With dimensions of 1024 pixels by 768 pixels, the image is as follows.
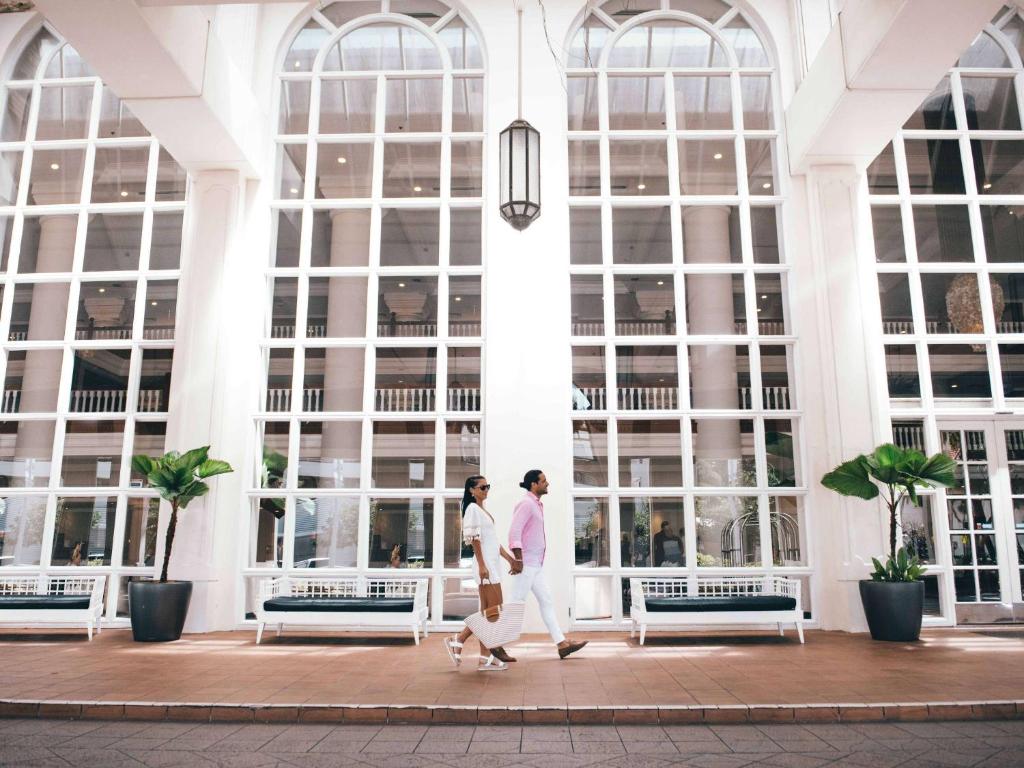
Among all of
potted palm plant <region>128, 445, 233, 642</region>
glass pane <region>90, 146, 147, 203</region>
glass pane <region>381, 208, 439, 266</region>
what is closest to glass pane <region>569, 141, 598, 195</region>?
glass pane <region>381, 208, 439, 266</region>

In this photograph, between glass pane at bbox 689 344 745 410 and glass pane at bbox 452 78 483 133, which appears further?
glass pane at bbox 452 78 483 133

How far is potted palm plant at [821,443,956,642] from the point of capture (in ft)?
24.2

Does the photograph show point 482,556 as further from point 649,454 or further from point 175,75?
point 175,75

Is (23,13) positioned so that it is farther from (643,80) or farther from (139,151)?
(643,80)

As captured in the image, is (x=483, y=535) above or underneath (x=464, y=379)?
underneath

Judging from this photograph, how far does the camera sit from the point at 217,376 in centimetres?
857

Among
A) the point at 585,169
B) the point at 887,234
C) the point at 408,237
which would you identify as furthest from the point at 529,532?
the point at 887,234

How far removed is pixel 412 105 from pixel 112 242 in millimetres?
4073

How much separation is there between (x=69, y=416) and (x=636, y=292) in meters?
6.83

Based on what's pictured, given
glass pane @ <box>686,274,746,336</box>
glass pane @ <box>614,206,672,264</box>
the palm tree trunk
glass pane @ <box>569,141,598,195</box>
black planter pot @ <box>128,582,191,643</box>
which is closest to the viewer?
black planter pot @ <box>128,582,191,643</box>

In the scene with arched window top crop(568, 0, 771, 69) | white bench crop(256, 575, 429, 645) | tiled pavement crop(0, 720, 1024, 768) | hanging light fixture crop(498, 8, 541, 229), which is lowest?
tiled pavement crop(0, 720, 1024, 768)

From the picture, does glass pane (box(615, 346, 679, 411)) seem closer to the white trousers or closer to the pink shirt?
the pink shirt

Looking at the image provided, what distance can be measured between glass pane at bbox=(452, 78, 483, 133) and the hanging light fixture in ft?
8.07

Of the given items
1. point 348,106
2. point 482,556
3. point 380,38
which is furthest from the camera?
point 380,38
